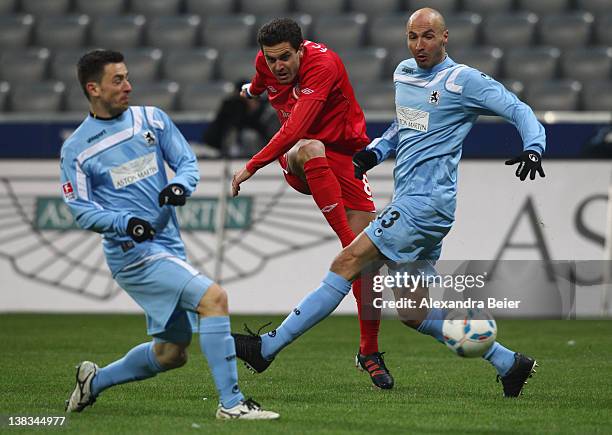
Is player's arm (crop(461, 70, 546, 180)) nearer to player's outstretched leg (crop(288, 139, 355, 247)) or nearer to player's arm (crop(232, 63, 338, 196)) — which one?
player's arm (crop(232, 63, 338, 196))

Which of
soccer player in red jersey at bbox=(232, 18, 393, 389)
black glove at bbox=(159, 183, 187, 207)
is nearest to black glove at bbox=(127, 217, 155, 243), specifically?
black glove at bbox=(159, 183, 187, 207)

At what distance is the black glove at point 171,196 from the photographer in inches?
197

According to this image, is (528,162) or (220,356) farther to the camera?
(528,162)

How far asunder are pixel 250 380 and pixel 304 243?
4320 mm

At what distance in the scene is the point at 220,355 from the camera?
503cm

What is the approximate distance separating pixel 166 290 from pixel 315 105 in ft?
6.08

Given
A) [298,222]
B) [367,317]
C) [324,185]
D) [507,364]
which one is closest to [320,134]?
[324,185]

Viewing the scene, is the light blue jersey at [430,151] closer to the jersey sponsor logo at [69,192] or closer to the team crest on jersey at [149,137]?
the team crest on jersey at [149,137]

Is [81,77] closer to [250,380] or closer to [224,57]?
[250,380]

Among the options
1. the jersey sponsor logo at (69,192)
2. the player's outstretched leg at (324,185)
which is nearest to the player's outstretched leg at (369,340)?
the player's outstretched leg at (324,185)

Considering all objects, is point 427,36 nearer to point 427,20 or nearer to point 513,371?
point 427,20

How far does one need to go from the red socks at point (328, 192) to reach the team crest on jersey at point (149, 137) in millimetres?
1636

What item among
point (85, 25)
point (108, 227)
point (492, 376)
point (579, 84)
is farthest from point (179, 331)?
point (85, 25)

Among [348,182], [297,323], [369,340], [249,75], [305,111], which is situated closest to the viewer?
[297,323]
